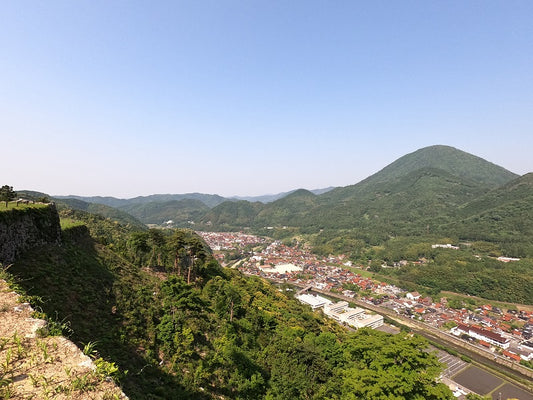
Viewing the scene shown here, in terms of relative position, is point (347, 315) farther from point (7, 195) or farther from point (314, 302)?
point (7, 195)

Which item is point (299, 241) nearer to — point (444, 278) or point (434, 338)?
point (444, 278)

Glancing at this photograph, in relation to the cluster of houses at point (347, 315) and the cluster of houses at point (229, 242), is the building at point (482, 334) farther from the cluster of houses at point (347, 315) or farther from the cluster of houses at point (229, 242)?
the cluster of houses at point (229, 242)

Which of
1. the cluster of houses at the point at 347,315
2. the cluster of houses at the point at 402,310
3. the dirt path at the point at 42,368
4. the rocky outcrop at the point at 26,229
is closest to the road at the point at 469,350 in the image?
the cluster of houses at the point at 402,310

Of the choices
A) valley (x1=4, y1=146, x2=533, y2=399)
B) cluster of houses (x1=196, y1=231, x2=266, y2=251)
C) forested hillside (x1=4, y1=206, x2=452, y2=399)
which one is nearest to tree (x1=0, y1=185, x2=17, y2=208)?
valley (x1=4, y1=146, x2=533, y2=399)

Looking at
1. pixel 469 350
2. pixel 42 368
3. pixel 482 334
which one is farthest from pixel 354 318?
pixel 42 368

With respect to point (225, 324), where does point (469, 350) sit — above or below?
below

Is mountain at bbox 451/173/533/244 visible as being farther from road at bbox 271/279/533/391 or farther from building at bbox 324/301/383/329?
building at bbox 324/301/383/329
